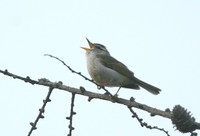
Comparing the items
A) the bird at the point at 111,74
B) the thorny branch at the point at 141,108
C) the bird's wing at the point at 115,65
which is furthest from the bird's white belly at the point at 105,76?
the thorny branch at the point at 141,108

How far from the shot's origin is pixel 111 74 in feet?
25.0

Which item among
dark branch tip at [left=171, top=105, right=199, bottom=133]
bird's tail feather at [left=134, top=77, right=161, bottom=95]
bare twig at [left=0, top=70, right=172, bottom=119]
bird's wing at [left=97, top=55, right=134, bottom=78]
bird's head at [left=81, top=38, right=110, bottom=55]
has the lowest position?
dark branch tip at [left=171, top=105, right=199, bottom=133]

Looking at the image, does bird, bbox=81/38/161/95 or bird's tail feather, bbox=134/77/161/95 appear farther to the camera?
bird, bbox=81/38/161/95

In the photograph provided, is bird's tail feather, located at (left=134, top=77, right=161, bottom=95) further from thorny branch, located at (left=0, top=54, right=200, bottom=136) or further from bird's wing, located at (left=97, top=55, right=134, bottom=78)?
thorny branch, located at (left=0, top=54, right=200, bottom=136)

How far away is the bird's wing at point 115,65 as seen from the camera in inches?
307

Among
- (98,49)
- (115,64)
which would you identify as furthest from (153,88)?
(98,49)

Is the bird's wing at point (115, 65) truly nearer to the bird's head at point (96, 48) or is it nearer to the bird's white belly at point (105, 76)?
the bird's white belly at point (105, 76)

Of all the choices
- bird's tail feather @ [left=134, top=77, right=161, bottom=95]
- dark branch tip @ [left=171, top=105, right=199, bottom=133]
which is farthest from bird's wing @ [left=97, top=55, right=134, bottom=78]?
dark branch tip @ [left=171, top=105, right=199, bottom=133]

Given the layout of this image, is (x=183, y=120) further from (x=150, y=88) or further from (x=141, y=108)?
(x=150, y=88)

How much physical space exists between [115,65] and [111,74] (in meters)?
0.53

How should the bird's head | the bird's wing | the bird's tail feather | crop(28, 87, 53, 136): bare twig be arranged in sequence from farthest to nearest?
the bird's head < the bird's wing < the bird's tail feather < crop(28, 87, 53, 136): bare twig

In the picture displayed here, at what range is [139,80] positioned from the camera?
774cm

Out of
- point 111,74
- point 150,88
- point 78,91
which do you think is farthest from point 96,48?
point 78,91

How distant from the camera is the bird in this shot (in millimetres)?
7473
